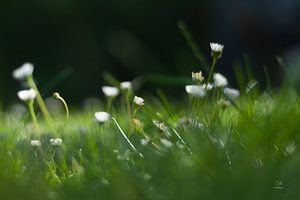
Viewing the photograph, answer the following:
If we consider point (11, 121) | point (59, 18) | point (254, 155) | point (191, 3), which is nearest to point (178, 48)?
point (191, 3)

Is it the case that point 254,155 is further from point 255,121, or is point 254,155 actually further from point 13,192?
point 13,192

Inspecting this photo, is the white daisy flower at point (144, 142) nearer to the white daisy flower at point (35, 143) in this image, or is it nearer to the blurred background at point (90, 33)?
the white daisy flower at point (35, 143)

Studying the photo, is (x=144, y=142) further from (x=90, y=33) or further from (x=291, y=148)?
(x=90, y=33)

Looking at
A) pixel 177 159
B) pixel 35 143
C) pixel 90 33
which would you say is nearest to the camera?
pixel 177 159

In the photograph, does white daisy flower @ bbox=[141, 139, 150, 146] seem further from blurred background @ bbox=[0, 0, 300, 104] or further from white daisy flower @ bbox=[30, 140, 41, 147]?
blurred background @ bbox=[0, 0, 300, 104]

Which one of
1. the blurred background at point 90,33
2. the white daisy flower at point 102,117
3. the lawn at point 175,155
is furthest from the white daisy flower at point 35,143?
the blurred background at point 90,33

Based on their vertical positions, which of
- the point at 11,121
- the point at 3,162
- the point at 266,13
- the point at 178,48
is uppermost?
the point at 3,162

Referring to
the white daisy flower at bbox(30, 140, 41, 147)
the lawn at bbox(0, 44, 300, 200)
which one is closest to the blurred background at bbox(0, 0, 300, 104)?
the lawn at bbox(0, 44, 300, 200)

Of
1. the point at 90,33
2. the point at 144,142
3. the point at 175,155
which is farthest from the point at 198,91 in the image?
the point at 90,33
